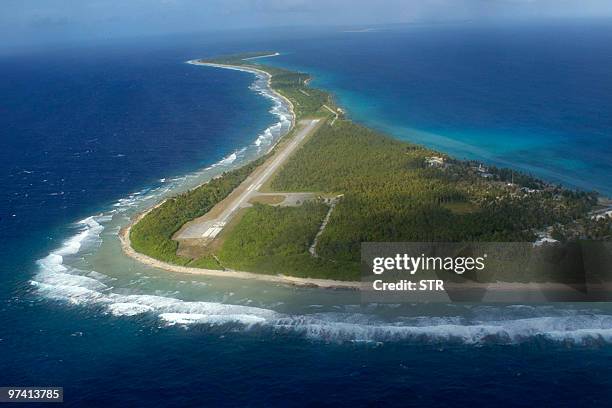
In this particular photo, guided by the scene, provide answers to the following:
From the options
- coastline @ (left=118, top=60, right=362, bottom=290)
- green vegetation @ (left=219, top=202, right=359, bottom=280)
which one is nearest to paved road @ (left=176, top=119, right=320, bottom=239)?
green vegetation @ (left=219, top=202, right=359, bottom=280)

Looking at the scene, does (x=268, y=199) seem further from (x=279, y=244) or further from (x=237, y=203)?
(x=279, y=244)

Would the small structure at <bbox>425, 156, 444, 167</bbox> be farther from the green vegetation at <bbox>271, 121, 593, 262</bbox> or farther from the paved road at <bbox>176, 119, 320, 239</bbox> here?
the paved road at <bbox>176, 119, 320, 239</bbox>

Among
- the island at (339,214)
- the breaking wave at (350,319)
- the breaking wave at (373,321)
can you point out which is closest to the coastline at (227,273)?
the island at (339,214)

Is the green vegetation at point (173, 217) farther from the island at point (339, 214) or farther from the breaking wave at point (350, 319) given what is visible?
the breaking wave at point (350, 319)

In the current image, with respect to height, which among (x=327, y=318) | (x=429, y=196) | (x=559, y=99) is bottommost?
(x=327, y=318)

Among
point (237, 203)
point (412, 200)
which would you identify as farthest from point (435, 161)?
point (237, 203)

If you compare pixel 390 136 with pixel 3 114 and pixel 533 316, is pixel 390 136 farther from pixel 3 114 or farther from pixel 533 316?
pixel 3 114

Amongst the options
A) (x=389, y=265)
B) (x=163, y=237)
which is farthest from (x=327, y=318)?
(x=163, y=237)
